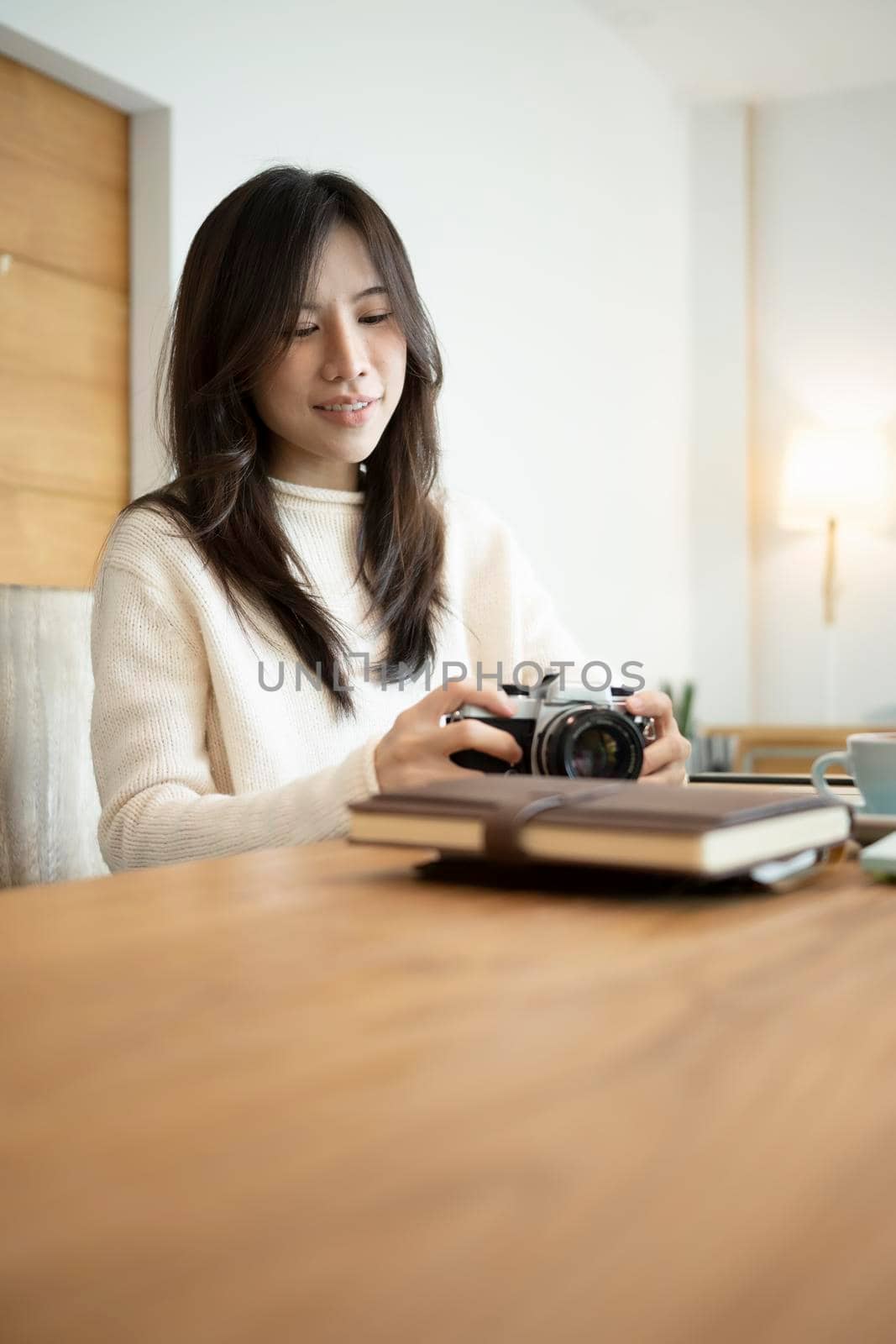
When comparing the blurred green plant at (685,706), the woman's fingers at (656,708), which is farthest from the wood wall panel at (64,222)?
the blurred green plant at (685,706)

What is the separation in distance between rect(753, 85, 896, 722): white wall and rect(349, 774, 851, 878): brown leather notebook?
158 inches

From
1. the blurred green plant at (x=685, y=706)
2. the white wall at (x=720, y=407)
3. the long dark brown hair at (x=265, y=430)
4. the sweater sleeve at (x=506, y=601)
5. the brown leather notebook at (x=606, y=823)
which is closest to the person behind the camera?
the brown leather notebook at (x=606, y=823)

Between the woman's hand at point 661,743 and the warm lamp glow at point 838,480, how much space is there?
377 centimetres

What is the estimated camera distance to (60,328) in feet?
7.75

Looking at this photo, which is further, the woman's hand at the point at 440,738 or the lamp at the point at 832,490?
the lamp at the point at 832,490

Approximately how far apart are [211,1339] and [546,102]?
3.95m

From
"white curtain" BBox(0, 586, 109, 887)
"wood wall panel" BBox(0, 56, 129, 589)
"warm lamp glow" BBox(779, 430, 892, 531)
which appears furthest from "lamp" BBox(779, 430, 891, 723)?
"white curtain" BBox(0, 586, 109, 887)

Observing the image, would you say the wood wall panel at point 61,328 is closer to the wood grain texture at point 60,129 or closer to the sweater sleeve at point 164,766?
the wood grain texture at point 60,129

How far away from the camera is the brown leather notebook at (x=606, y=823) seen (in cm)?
55

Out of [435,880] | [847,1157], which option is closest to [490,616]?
[435,880]

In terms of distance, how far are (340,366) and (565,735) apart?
0.62 metres

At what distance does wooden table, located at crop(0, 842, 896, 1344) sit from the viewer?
0.72ft

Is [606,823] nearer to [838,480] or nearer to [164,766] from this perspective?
[164,766]

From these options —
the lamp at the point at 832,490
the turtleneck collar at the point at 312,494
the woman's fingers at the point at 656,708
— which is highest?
the lamp at the point at 832,490
